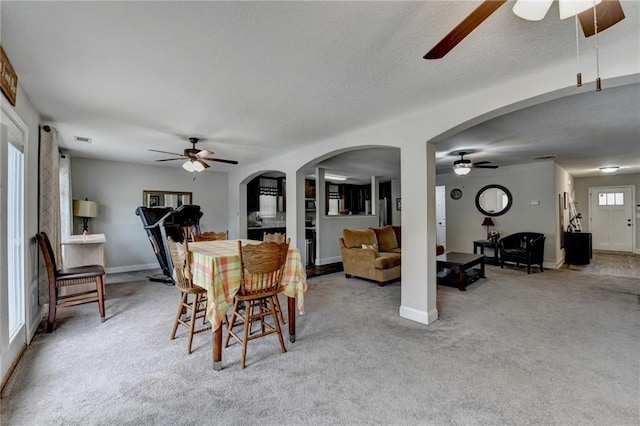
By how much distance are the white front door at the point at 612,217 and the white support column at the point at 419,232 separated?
8.75m

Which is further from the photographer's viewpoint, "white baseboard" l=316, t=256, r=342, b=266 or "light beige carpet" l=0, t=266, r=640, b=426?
"white baseboard" l=316, t=256, r=342, b=266

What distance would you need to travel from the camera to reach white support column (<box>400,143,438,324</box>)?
9.99 feet

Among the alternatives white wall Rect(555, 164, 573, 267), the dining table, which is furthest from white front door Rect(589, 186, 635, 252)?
the dining table

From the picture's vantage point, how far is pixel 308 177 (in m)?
7.64

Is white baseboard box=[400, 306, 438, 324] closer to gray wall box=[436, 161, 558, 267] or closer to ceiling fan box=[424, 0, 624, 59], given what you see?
ceiling fan box=[424, 0, 624, 59]

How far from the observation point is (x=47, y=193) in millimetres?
3193

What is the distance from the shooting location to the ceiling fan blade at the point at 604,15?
3.91 ft

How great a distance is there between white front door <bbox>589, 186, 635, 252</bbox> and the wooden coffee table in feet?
20.9

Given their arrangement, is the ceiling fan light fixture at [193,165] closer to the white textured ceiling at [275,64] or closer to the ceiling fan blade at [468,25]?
the white textured ceiling at [275,64]

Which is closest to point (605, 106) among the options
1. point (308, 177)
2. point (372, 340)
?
point (372, 340)

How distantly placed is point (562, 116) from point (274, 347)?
4090 millimetres

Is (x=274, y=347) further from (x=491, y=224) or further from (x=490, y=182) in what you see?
(x=490, y=182)

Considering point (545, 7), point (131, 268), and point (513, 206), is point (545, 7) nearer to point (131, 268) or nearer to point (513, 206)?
point (513, 206)

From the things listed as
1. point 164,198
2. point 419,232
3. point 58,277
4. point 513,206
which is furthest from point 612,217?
point 58,277
